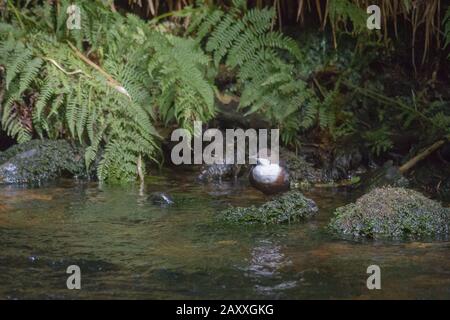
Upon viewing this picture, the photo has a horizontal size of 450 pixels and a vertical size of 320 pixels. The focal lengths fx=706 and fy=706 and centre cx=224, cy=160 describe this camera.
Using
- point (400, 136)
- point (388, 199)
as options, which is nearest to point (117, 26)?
point (400, 136)

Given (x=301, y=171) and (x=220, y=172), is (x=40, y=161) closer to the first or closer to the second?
(x=220, y=172)

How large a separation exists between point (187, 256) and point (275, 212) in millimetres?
1008

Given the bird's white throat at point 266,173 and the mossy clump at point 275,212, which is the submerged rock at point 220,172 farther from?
the mossy clump at point 275,212

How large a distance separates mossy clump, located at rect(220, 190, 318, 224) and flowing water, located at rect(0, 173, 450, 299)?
0.09 metres

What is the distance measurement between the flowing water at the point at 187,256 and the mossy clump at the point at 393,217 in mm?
159

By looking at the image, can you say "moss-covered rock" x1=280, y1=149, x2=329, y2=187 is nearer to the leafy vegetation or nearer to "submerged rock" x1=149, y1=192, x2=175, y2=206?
the leafy vegetation

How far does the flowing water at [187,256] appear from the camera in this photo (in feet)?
11.0

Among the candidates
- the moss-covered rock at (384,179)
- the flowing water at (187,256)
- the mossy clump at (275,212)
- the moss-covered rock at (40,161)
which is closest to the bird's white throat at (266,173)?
the flowing water at (187,256)

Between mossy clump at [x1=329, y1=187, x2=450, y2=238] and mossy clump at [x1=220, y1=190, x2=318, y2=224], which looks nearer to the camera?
mossy clump at [x1=329, y1=187, x2=450, y2=238]

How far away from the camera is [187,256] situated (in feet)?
12.8

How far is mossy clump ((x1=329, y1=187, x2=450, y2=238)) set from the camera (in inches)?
171

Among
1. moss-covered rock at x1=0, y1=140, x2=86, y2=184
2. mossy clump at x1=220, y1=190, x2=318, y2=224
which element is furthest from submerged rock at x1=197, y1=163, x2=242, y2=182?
mossy clump at x1=220, y1=190, x2=318, y2=224

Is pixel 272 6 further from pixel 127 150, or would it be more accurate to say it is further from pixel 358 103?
pixel 127 150

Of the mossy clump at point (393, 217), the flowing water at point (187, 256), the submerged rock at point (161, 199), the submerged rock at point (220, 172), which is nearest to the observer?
the flowing water at point (187, 256)
